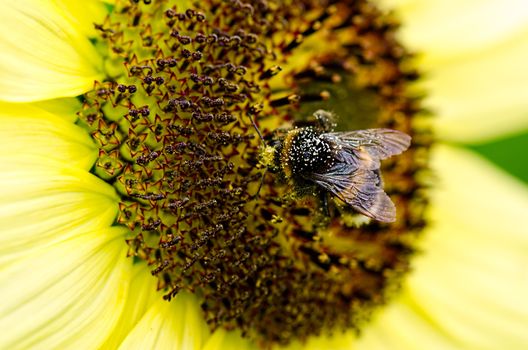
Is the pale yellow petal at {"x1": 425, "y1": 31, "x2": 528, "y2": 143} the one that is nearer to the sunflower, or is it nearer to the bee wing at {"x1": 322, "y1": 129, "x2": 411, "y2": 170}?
the sunflower

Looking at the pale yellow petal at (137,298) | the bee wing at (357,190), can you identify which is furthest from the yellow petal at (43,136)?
the bee wing at (357,190)

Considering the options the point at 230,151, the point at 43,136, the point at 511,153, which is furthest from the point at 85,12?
the point at 511,153

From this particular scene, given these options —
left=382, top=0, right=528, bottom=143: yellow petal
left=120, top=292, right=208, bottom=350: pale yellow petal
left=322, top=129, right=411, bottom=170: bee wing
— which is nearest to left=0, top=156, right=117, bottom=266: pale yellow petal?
left=120, top=292, right=208, bottom=350: pale yellow petal

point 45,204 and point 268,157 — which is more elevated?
point 268,157

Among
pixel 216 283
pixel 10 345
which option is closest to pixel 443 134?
pixel 216 283

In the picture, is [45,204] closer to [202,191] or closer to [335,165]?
[202,191]
